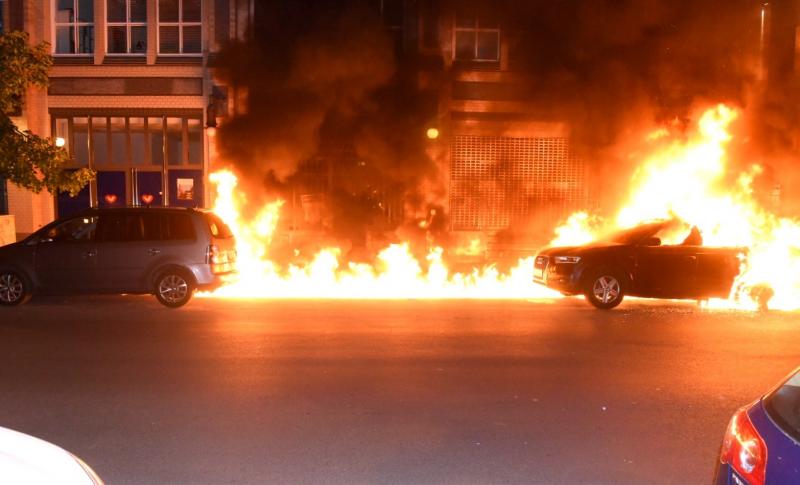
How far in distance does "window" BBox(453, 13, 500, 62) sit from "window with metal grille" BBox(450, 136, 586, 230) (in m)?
2.31

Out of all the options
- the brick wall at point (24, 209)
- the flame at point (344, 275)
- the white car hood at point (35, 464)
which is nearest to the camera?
the white car hood at point (35, 464)

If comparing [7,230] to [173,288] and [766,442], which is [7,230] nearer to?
[173,288]

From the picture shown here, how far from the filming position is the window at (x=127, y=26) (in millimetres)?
19172

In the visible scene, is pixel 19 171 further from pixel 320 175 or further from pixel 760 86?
pixel 760 86

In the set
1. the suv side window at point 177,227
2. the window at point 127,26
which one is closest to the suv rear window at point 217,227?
the suv side window at point 177,227

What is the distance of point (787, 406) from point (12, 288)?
38.0 ft

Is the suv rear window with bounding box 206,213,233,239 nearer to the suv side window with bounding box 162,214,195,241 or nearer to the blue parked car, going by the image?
the suv side window with bounding box 162,214,195,241

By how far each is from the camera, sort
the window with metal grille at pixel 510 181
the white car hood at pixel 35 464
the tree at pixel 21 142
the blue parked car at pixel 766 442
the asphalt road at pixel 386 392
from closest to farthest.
Result: the blue parked car at pixel 766 442
the white car hood at pixel 35 464
the asphalt road at pixel 386 392
the tree at pixel 21 142
the window with metal grille at pixel 510 181

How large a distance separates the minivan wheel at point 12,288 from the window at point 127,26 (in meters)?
9.93

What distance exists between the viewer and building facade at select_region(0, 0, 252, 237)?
18781mm

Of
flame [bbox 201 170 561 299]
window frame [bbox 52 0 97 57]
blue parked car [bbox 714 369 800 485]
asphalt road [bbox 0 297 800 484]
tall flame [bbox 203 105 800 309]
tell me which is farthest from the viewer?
window frame [bbox 52 0 97 57]

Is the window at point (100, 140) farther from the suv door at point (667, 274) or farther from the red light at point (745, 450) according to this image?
the red light at point (745, 450)

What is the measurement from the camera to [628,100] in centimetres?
1703

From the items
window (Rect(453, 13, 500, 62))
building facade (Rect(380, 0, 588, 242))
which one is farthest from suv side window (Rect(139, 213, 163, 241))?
window (Rect(453, 13, 500, 62))
